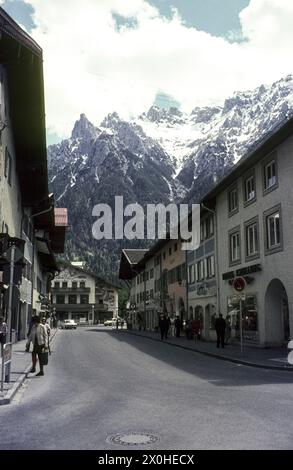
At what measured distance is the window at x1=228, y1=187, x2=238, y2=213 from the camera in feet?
104

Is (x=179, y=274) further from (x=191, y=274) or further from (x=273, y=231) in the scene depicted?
(x=273, y=231)

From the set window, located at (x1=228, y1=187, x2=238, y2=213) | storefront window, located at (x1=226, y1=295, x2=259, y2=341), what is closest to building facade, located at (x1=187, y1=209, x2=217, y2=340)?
storefront window, located at (x1=226, y1=295, x2=259, y2=341)

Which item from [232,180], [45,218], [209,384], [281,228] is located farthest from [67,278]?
[209,384]

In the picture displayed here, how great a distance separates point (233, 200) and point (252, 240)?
4.09m

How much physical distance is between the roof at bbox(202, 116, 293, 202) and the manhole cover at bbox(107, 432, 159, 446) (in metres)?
16.7

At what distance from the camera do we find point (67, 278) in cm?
10988

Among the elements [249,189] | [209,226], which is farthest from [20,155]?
[209,226]

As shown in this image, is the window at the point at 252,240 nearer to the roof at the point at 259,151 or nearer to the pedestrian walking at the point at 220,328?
the roof at the point at 259,151

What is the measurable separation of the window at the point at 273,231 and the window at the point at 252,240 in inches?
64.4

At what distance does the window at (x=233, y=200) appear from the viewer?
3173cm

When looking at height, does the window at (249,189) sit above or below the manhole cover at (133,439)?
above

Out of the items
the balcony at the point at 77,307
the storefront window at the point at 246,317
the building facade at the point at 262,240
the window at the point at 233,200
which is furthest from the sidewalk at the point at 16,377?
the balcony at the point at 77,307

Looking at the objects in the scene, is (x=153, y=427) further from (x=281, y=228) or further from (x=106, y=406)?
(x=281, y=228)

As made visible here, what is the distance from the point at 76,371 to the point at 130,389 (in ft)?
17.3
